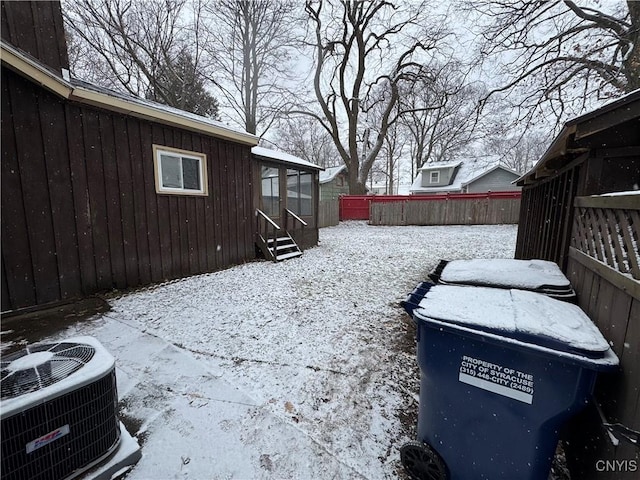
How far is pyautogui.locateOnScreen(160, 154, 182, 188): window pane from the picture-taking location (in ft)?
16.2

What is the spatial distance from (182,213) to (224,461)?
4.52 metres

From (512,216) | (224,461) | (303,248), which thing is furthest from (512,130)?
(224,461)

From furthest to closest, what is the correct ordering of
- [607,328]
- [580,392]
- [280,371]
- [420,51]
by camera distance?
[420,51], [280,371], [607,328], [580,392]

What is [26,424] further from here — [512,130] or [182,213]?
[512,130]

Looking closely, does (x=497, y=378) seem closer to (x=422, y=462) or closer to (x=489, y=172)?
(x=422, y=462)

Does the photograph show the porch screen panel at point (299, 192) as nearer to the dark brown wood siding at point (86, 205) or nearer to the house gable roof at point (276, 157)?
the house gable roof at point (276, 157)

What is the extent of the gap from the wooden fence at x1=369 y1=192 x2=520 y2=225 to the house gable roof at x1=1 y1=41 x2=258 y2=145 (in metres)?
11.1

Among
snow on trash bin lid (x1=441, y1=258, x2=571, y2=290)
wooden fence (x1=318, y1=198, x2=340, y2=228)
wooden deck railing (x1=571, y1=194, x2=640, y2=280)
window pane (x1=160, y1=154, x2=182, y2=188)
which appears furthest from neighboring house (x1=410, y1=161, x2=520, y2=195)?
wooden deck railing (x1=571, y1=194, x2=640, y2=280)

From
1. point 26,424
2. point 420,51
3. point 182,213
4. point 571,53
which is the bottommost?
point 26,424

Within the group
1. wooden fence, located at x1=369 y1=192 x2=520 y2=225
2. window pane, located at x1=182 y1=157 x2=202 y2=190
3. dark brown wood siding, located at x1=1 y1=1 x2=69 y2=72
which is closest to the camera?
dark brown wood siding, located at x1=1 y1=1 x2=69 y2=72

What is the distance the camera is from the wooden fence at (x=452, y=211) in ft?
45.5

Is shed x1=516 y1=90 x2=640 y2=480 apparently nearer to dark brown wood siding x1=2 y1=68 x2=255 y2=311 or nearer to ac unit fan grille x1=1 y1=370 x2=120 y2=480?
ac unit fan grille x1=1 y1=370 x2=120 y2=480

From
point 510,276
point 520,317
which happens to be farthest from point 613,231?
point 520,317

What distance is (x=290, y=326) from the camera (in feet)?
10.6
